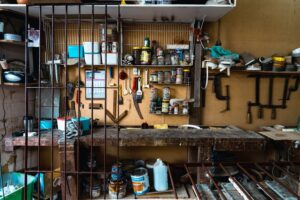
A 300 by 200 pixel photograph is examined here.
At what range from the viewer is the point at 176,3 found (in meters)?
2.23

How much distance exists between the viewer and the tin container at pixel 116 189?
2.29m

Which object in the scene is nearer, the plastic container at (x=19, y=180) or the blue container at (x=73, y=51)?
the plastic container at (x=19, y=180)

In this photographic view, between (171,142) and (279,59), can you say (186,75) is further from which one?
(279,59)

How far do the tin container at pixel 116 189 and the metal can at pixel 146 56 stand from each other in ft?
4.13

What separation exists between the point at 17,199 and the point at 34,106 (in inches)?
44.1

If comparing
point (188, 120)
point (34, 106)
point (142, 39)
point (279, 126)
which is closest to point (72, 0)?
point (142, 39)

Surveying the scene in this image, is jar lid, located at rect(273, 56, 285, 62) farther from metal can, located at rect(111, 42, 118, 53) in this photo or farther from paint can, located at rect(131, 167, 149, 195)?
paint can, located at rect(131, 167, 149, 195)

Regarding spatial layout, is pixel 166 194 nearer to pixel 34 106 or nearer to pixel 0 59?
pixel 34 106

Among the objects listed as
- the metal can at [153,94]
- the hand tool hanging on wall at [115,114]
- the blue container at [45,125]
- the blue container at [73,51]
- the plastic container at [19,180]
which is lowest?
the plastic container at [19,180]

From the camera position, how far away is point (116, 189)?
2.29 meters

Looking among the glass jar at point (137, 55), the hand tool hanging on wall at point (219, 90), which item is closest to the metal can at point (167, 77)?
the glass jar at point (137, 55)

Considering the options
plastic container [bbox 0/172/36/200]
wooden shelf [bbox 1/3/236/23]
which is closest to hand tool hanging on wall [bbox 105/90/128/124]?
wooden shelf [bbox 1/3/236/23]

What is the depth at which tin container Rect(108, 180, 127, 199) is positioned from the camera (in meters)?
2.29

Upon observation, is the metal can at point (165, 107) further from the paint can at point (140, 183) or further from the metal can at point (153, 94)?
the paint can at point (140, 183)
